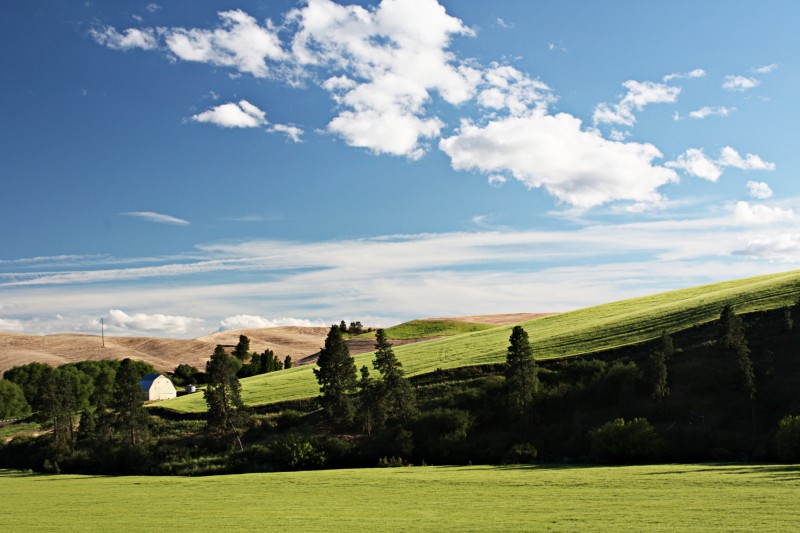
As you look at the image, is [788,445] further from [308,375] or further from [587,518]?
[308,375]

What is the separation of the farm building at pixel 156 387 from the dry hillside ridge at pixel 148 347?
38.6m

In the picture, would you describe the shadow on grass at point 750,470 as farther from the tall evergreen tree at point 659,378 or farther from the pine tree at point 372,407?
the pine tree at point 372,407

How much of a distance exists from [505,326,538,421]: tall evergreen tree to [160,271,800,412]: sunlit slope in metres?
16.9

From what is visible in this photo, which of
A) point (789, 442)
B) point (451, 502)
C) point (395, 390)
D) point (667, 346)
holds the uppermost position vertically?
point (667, 346)

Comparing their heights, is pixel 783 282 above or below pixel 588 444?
above

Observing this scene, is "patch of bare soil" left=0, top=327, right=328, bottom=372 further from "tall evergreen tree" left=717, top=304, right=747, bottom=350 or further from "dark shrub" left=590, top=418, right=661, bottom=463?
"dark shrub" left=590, top=418, right=661, bottom=463

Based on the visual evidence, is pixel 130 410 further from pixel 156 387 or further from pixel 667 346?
pixel 667 346

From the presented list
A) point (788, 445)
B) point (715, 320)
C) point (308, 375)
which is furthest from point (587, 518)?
point (308, 375)

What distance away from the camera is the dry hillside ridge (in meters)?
160

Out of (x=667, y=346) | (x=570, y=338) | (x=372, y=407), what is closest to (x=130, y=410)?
(x=372, y=407)

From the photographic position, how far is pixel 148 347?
176 metres

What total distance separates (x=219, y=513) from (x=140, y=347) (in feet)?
522

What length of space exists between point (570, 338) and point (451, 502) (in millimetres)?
56539

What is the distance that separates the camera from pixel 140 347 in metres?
175
